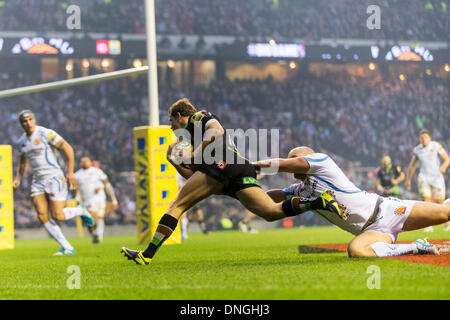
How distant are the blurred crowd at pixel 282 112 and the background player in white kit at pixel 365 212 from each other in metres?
19.7

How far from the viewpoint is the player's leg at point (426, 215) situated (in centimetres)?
753

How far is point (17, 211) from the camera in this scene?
965 inches

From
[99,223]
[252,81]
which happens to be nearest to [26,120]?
[99,223]

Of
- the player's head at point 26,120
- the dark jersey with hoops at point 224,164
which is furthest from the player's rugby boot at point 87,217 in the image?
the dark jersey with hoops at point 224,164

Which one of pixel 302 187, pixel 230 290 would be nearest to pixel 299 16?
pixel 302 187

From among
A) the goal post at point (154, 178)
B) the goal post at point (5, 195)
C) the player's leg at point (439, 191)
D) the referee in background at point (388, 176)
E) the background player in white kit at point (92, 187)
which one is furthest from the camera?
the referee in background at point (388, 176)

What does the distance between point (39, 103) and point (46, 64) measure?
9.13 feet

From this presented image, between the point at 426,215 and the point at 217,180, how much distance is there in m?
2.35

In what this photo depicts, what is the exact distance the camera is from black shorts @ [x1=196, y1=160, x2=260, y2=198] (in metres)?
7.11

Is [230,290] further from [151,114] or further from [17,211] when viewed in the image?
[17,211]

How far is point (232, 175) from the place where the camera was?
23.4 feet

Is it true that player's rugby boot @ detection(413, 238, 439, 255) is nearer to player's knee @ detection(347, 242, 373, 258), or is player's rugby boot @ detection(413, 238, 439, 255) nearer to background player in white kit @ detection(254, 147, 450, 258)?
background player in white kit @ detection(254, 147, 450, 258)

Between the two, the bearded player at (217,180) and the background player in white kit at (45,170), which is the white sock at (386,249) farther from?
the background player in white kit at (45,170)

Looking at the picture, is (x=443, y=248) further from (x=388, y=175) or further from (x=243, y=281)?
(x=388, y=175)
